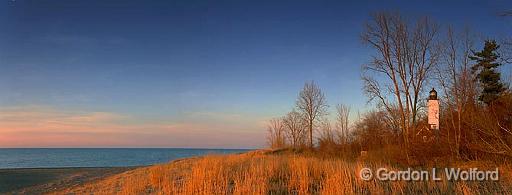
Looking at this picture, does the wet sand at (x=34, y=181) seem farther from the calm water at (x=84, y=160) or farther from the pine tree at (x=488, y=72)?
the pine tree at (x=488, y=72)

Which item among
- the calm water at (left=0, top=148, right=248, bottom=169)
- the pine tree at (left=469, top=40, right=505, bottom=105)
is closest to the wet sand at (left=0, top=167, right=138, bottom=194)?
the calm water at (left=0, top=148, right=248, bottom=169)

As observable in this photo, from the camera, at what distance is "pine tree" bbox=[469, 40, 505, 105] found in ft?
62.6

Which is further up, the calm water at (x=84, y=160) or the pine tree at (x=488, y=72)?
the pine tree at (x=488, y=72)

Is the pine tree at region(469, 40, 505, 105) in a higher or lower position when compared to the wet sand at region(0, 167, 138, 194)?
higher

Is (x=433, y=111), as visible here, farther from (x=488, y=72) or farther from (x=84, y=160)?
(x=84, y=160)

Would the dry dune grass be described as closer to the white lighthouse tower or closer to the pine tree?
the white lighthouse tower

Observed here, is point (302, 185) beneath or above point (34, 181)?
above

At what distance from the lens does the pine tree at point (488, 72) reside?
19.1m

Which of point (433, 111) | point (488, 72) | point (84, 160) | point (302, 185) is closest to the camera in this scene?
point (302, 185)

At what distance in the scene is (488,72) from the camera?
2005 centimetres

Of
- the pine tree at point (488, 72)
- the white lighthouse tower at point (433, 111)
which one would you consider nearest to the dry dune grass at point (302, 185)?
the white lighthouse tower at point (433, 111)

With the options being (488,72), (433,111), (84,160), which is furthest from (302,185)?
(84,160)

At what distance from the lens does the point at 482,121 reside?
13.2m

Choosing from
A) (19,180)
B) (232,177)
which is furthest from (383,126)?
(19,180)
